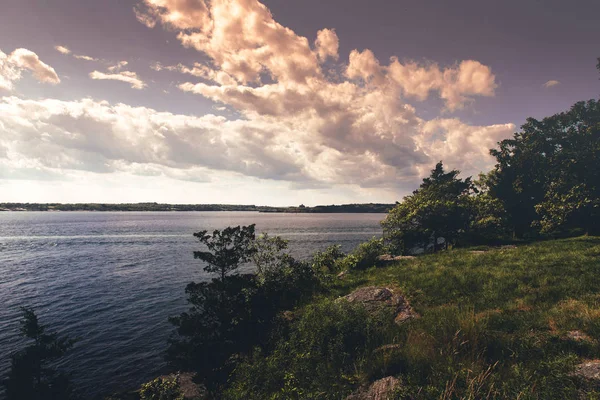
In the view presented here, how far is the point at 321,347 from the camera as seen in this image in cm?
1141

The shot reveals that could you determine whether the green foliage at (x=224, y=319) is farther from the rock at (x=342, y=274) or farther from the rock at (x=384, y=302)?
the rock at (x=342, y=274)

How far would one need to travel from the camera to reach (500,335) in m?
9.80

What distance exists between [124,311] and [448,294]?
31799 mm

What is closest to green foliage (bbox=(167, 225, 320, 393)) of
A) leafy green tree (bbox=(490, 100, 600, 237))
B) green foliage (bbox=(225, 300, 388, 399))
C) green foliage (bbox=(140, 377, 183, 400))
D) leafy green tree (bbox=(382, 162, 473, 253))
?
green foliage (bbox=(140, 377, 183, 400))

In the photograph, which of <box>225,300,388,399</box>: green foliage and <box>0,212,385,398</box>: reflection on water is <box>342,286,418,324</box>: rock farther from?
<box>0,212,385,398</box>: reflection on water

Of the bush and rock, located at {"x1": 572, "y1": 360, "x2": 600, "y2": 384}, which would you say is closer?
rock, located at {"x1": 572, "y1": 360, "x2": 600, "y2": 384}

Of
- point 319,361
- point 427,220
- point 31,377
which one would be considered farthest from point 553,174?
point 31,377

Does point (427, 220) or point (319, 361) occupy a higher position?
point (427, 220)

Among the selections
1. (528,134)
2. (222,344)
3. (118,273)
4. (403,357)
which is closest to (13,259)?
(118,273)

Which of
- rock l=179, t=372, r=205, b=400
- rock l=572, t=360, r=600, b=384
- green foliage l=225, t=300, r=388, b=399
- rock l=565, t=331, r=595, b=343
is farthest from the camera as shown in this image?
rock l=179, t=372, r=205, b=400

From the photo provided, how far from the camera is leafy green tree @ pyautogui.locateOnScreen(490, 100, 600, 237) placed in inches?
1407

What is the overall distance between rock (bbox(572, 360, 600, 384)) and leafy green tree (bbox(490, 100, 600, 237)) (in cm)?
3747

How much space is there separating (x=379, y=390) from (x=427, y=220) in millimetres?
39279

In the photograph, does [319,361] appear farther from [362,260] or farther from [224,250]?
[362,260]
